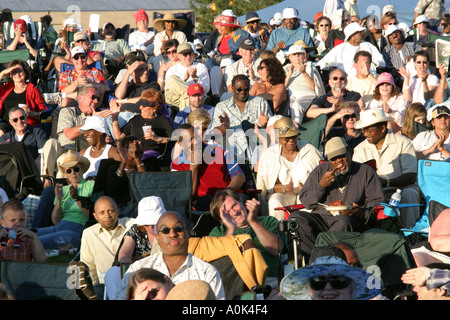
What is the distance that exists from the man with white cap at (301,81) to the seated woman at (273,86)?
0.15 metres

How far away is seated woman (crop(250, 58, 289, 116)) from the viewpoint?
11507 millimetres

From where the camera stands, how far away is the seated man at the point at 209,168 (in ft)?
30.7

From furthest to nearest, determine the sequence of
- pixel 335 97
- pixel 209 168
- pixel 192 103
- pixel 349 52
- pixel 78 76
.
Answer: pixel 349 52
pixel 78 76
pixel 335 97
pixel 192 103
pixel 209 168

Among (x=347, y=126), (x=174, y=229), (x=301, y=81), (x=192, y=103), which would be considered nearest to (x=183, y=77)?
(x=192, y=103)

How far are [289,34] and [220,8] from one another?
10613 millimetres

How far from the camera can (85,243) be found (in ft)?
26.7

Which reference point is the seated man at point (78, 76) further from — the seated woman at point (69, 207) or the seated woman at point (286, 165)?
the seated woman at point (286, 165)

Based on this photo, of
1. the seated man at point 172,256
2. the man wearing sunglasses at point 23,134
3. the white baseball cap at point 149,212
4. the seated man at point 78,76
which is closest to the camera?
the seated man at point 172,256

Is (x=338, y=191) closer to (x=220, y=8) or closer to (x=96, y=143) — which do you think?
(x=96, y=143)

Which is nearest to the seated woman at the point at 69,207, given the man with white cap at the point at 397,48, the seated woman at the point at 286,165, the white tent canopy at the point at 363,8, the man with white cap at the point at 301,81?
the seated woman at the point at 286,165

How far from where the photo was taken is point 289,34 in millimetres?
14984

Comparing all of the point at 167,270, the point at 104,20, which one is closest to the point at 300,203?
the point at 167,270
